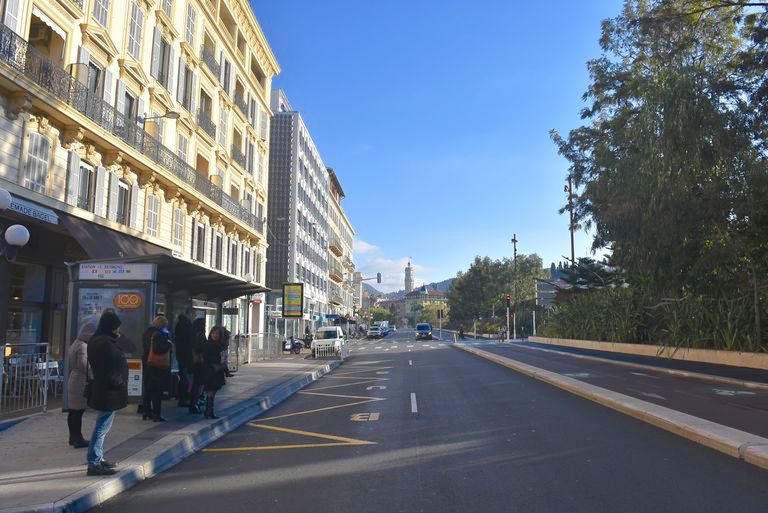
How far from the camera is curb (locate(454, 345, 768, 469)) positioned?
7.28 metres

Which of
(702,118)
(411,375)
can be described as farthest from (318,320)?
(702,118)

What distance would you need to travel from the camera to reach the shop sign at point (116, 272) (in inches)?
406

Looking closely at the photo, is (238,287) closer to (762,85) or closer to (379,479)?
(379,479)

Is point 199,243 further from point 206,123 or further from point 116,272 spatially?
point 116,272

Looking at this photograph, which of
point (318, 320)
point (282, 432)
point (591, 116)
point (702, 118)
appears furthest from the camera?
point (318, 320)

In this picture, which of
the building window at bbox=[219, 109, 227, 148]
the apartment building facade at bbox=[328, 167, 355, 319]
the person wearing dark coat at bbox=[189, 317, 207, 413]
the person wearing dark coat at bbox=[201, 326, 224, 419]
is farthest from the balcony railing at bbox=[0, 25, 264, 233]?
the apartment building facade at bbox=[328, 167, 355, 319]

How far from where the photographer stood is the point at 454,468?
22.8 feet

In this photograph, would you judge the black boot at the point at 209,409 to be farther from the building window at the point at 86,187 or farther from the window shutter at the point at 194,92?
the window shutter at the point at 194,92

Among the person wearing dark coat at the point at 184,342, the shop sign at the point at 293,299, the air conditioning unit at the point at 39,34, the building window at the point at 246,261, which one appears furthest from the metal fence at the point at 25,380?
the building window at the point at 246,261

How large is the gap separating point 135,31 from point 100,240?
8774 millimetres

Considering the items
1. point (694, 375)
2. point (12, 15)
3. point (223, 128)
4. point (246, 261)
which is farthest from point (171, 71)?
point (694, 375)

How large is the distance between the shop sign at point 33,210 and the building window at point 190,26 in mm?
14193

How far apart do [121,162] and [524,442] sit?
16.7m

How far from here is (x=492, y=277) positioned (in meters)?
87.4
